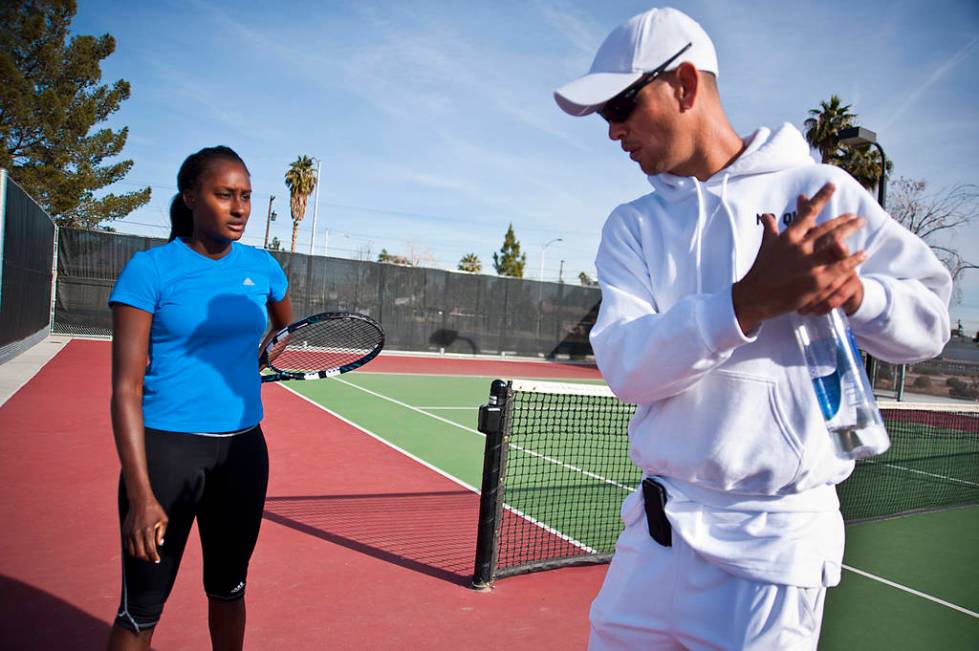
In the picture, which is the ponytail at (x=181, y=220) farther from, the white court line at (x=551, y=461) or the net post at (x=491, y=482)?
the white court line at (x=551, y=461)

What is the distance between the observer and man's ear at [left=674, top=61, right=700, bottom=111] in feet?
4.71

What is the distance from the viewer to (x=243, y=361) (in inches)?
105

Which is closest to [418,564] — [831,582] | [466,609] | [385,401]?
[466,609]

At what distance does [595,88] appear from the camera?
1.44 m

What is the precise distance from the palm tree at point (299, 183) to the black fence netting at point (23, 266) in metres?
30.7

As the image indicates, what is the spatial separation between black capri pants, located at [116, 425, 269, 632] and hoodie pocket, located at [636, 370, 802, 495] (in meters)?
1.75

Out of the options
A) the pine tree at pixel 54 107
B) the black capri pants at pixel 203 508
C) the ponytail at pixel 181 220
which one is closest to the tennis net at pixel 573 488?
the black capri pants at pixel 203 508

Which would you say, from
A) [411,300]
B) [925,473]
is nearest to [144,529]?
[925,473]

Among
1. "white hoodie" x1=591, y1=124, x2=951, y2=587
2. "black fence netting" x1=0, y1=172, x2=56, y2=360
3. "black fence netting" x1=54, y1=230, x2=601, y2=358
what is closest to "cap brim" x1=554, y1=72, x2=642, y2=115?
"white hoodie" x1=591, y1=124, x2=951, y2=587

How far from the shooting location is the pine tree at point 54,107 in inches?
930

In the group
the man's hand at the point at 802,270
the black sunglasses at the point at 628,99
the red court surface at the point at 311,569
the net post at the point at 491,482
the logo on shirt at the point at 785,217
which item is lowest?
the red court surface at the point at 311,569

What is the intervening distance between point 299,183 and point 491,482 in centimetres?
4565

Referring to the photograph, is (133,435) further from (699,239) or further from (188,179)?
(699,239)

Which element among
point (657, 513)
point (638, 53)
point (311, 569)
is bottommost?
point (311, 569)
